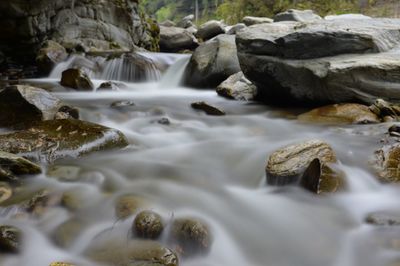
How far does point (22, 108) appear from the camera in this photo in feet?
17.8

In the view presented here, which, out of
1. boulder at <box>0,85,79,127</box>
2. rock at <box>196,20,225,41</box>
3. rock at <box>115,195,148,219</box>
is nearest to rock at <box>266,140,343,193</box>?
rock at <box>115,195,148,219</box>

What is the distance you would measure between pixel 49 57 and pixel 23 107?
6531mm

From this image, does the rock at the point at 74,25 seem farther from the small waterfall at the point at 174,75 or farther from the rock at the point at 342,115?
the rock at the point at 342,115

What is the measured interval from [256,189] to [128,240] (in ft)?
5.07

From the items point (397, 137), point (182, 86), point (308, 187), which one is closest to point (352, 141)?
point (397, 137)

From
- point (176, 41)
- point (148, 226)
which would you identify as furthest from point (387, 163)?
point (176, 41)

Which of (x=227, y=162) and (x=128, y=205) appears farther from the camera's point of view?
(x=227, y=162)

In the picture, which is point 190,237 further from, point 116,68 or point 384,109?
point 116,68

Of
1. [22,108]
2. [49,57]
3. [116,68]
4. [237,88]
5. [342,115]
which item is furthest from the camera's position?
[49,57]

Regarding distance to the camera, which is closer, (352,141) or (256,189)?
(256,189)

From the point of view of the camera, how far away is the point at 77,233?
10.0 ft

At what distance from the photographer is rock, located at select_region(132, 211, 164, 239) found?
2869mm

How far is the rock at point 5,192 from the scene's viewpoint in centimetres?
338

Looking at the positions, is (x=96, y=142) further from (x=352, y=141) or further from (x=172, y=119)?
(x=352, y=141)
